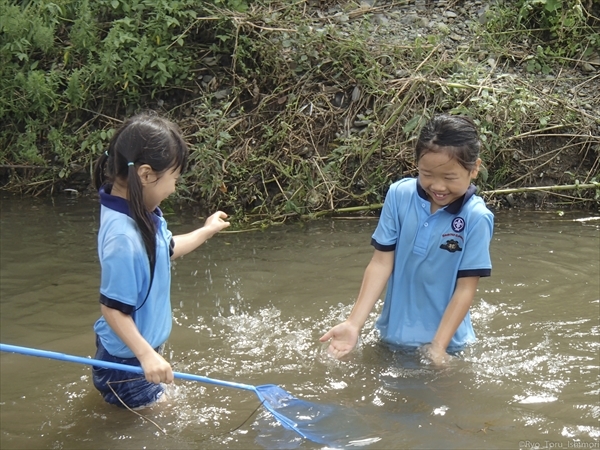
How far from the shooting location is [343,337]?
3156 mm

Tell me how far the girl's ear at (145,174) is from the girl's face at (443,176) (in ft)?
3.48

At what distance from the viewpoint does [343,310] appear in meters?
4.22

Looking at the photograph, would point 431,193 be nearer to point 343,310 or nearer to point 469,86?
point 343,310

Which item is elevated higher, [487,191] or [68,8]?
[68,8]

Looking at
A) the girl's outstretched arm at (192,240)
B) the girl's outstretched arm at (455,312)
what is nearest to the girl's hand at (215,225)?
the girl's outstretched arm at (192,240)

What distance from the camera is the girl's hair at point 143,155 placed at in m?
2.64

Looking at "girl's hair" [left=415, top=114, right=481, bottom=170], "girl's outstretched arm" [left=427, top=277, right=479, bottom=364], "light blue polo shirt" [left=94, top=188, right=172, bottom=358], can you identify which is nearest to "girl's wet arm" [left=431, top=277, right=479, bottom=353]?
"girl's outstretched arm" [left=427, top=277, right=479, bottom=364]

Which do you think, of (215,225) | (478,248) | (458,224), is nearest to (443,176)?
(458,224)

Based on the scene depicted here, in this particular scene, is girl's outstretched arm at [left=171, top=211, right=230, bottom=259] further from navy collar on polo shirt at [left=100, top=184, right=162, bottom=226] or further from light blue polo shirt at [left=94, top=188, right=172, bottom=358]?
navy collar on polo shirt at [left=100, top=184, right=162, bottom=226]

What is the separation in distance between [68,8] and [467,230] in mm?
5647

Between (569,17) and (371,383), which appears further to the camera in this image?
(569,17)

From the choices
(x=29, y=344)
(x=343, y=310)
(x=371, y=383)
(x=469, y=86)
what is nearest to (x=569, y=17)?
(x=469, y=86)

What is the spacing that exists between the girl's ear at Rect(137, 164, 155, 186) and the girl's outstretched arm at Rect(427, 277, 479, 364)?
1343mm

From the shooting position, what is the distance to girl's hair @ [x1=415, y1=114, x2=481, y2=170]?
116 inches
